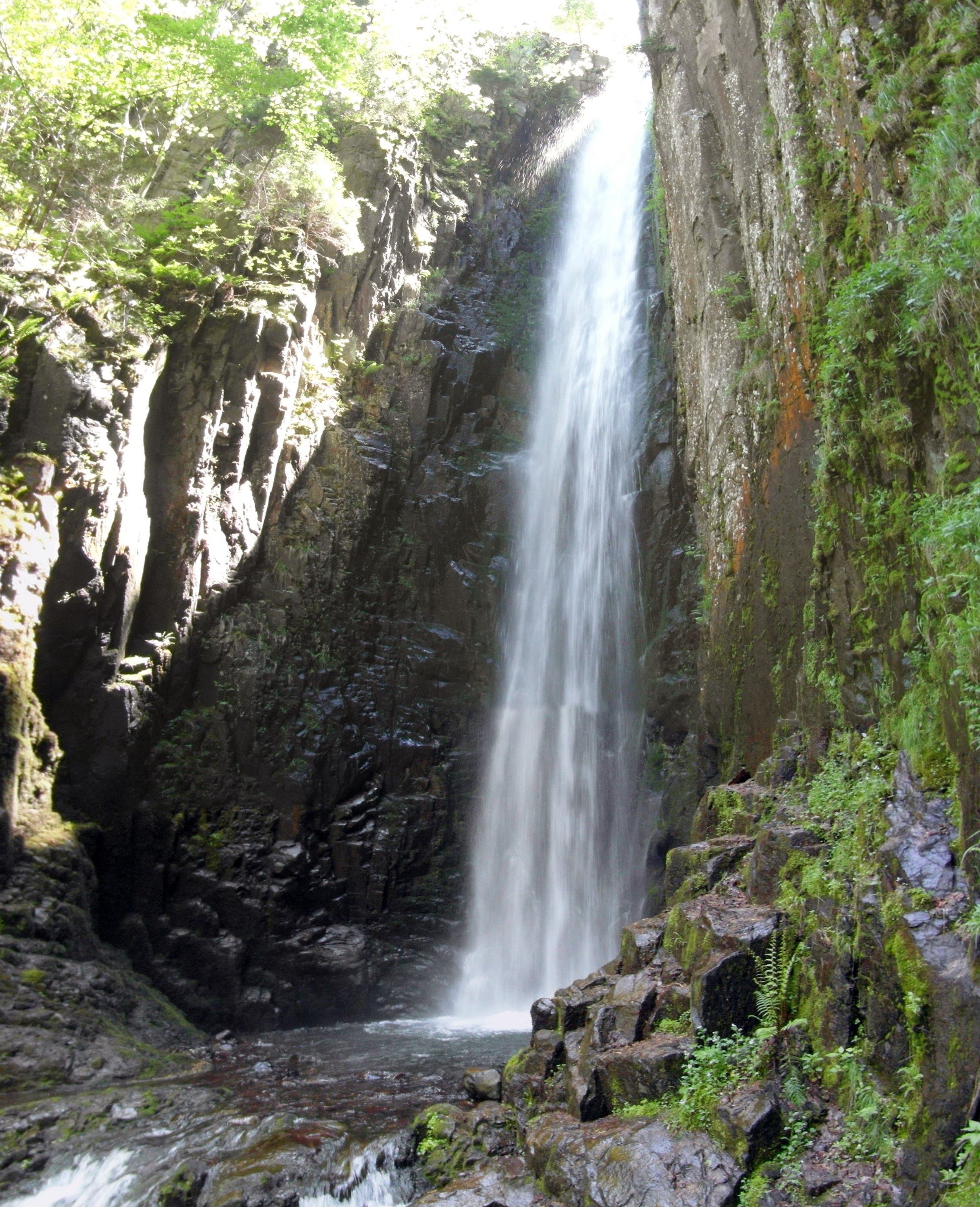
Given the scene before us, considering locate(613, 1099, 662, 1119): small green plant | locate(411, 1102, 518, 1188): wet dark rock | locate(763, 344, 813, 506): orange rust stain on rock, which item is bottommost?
locate(411, 1102, 518, 1188): wet dark rock

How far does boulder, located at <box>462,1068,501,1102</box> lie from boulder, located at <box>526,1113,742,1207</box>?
1.99m

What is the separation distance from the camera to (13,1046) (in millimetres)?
8625

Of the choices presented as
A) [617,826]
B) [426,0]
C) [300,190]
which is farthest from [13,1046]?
[426,0]

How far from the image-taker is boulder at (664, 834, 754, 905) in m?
7.66

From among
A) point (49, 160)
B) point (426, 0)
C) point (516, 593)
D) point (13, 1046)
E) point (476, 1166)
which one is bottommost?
point (476, 1166)

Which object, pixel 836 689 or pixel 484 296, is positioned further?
pixel 484 296

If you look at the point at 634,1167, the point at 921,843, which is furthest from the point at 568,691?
the point at 634,1167

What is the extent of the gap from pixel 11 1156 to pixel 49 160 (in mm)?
13040

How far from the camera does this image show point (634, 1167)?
4.97 meters

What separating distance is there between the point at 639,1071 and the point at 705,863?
8.21 ft

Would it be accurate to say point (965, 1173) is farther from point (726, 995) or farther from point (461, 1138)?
point (461, 1138)

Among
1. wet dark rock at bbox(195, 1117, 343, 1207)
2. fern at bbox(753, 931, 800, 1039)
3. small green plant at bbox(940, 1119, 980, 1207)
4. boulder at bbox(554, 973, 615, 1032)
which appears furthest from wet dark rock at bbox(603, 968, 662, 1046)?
small green plant at bbox(940, 1119, 980, 1207)

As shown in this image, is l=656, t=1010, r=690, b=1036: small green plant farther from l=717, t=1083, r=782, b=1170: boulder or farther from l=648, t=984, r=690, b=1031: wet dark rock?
l=717, t=1083, r=782, b=1170: boulder

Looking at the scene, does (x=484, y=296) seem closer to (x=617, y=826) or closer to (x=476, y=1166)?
(x=617, y=826)
